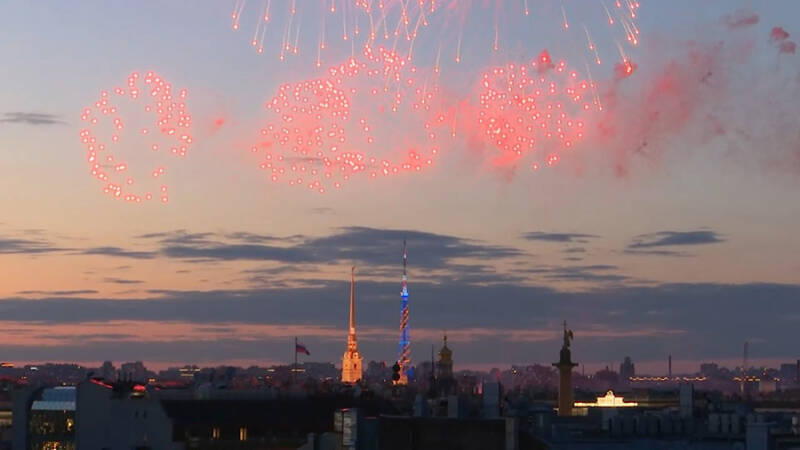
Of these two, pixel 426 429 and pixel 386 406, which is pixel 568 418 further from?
pixel 386 406

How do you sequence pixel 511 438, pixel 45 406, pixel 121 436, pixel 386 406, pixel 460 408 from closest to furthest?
pixel 511 438, pixel 460 408, pixel 121 436, pixel 45 406, pixel 386 406

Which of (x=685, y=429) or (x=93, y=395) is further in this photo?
(x=93, y=395)

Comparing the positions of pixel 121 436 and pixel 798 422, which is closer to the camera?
pixel 798 422

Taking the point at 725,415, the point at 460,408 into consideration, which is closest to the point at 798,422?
the point at 725,415

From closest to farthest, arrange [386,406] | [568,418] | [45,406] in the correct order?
[568,418]
[45,406]
[386,406]

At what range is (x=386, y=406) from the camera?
184625 millimetres

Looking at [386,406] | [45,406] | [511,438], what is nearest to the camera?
[511,438]

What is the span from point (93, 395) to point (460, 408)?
227 feet

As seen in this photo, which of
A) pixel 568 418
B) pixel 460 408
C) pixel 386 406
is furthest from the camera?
pixel 386 406

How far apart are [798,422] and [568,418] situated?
99.6ft

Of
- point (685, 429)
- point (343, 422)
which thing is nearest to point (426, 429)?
point (343, 422)

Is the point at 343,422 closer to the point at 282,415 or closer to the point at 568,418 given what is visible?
the point at 568,418

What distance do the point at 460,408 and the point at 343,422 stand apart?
7.21 m

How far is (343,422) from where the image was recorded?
91375 millimetres
